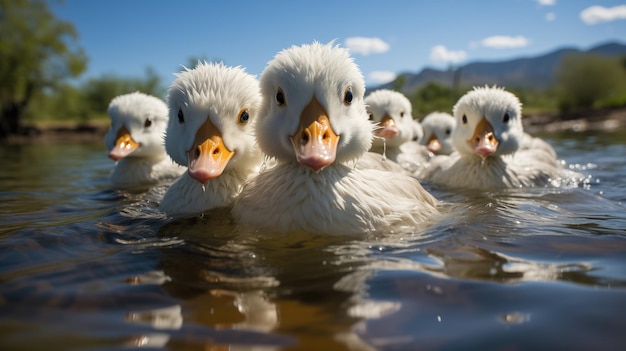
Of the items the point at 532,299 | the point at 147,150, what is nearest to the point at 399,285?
the point at 532,299

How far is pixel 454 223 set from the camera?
4.19 m

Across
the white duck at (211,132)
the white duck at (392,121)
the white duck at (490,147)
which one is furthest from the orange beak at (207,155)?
the white duck at (392,121)

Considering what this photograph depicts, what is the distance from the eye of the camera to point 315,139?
3408 millimetres

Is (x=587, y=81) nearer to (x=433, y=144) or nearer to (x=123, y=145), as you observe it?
(x=433, y=144)

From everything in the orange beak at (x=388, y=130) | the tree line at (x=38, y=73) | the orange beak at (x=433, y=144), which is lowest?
the orange beak at (x=433, y=144)

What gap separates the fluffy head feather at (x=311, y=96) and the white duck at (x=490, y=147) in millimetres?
2831

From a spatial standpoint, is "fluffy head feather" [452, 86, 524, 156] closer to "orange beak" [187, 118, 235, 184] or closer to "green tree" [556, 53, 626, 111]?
"orange beak" [187, 118, 235, 184]

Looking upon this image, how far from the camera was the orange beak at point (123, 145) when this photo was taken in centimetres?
669

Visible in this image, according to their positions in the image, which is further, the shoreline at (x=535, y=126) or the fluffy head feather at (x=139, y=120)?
the shoreline at (x=535, y=126)

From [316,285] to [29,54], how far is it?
141 feet

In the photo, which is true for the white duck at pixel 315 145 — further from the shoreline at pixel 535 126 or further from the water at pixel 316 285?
the shoreline at pixel 535 126

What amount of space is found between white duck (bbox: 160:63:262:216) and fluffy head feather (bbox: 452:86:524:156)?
3.22 meters

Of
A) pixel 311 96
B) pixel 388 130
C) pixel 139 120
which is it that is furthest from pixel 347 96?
pixel 139 120

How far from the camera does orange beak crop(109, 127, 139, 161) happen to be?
22.0 ft
